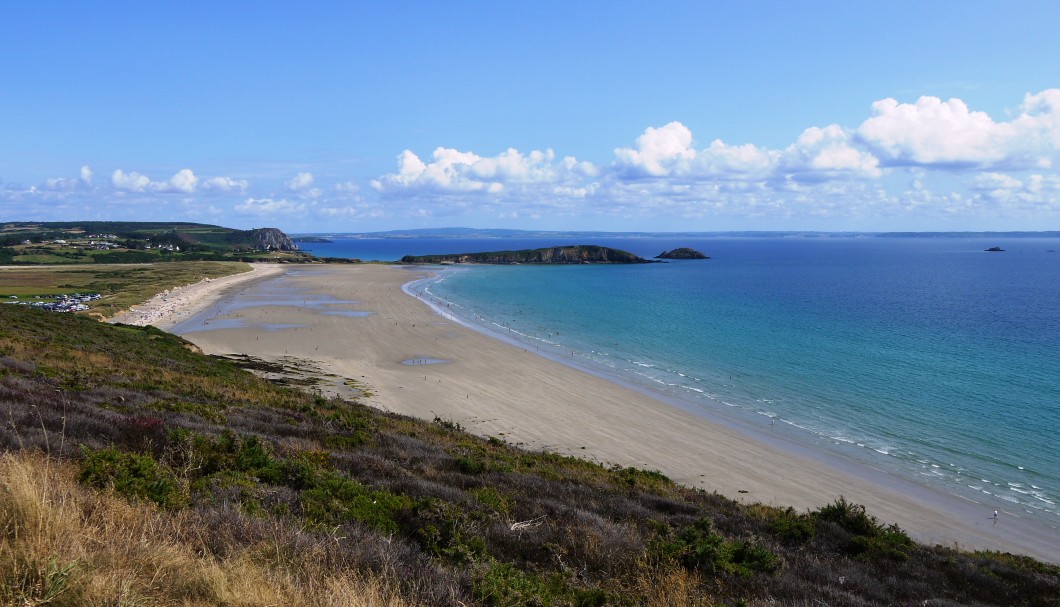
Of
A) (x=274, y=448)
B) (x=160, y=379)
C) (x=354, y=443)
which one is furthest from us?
(x=160, y=379)

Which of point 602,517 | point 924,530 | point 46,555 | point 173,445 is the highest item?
point 46,555

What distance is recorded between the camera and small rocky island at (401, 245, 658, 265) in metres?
159

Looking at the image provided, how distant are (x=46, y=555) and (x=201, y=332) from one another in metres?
46.3

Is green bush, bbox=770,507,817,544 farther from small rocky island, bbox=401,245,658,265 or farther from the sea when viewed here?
small rocky island, bbox=401,245,658,265

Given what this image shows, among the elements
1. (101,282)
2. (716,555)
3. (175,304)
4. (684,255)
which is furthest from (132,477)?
(684,255)

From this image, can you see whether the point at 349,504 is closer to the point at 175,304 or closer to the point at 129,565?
the point at 129,565

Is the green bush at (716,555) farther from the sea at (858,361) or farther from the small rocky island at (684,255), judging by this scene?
the small rocky island at (684,255)

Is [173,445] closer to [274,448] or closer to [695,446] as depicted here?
[274,448]

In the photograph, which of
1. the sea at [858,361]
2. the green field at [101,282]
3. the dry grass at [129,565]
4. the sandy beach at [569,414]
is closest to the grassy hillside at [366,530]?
the dry grass at [129,565]

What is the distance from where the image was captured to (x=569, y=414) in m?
→ 25.9

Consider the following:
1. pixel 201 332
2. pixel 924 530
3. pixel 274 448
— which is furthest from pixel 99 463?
pixel 201 332

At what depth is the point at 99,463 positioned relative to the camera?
6770 mm

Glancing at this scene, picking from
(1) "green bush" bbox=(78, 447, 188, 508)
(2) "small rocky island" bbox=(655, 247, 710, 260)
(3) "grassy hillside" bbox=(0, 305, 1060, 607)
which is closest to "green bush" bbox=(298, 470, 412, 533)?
(3) "grassy hillside" bbox=(0, 305, 1060, 607)

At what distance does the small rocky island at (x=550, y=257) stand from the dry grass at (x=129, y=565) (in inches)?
6043
